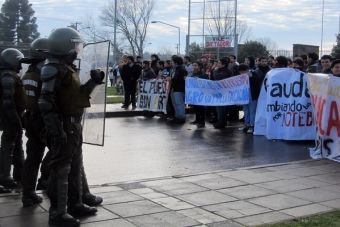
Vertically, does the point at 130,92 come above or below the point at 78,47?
below

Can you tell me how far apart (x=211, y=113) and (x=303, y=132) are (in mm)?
4887

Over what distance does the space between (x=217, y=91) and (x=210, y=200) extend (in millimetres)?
7902

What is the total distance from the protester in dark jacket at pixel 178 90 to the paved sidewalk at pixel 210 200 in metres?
6.90

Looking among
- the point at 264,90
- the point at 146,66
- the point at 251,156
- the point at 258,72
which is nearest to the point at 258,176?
the point at 251,156

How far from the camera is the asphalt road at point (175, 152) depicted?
798cm

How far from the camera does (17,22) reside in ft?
278

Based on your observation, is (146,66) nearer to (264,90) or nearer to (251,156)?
(264,90)

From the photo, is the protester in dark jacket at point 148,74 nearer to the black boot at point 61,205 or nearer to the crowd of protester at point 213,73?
the crowd of protester at point 213,73

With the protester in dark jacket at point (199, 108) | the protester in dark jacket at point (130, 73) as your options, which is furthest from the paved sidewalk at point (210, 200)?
the protester in dark jacket at point (130, 73)

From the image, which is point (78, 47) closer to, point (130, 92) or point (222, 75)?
point (222, 75)

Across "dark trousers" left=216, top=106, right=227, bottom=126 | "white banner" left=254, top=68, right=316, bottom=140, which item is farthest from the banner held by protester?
"white banner" left=254, top=68, right=316, bottom=140

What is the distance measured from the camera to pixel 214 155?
9406 mm

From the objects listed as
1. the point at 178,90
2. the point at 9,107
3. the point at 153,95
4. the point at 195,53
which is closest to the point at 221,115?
the point at 178,90

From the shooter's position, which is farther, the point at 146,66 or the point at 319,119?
the point at 146,66
